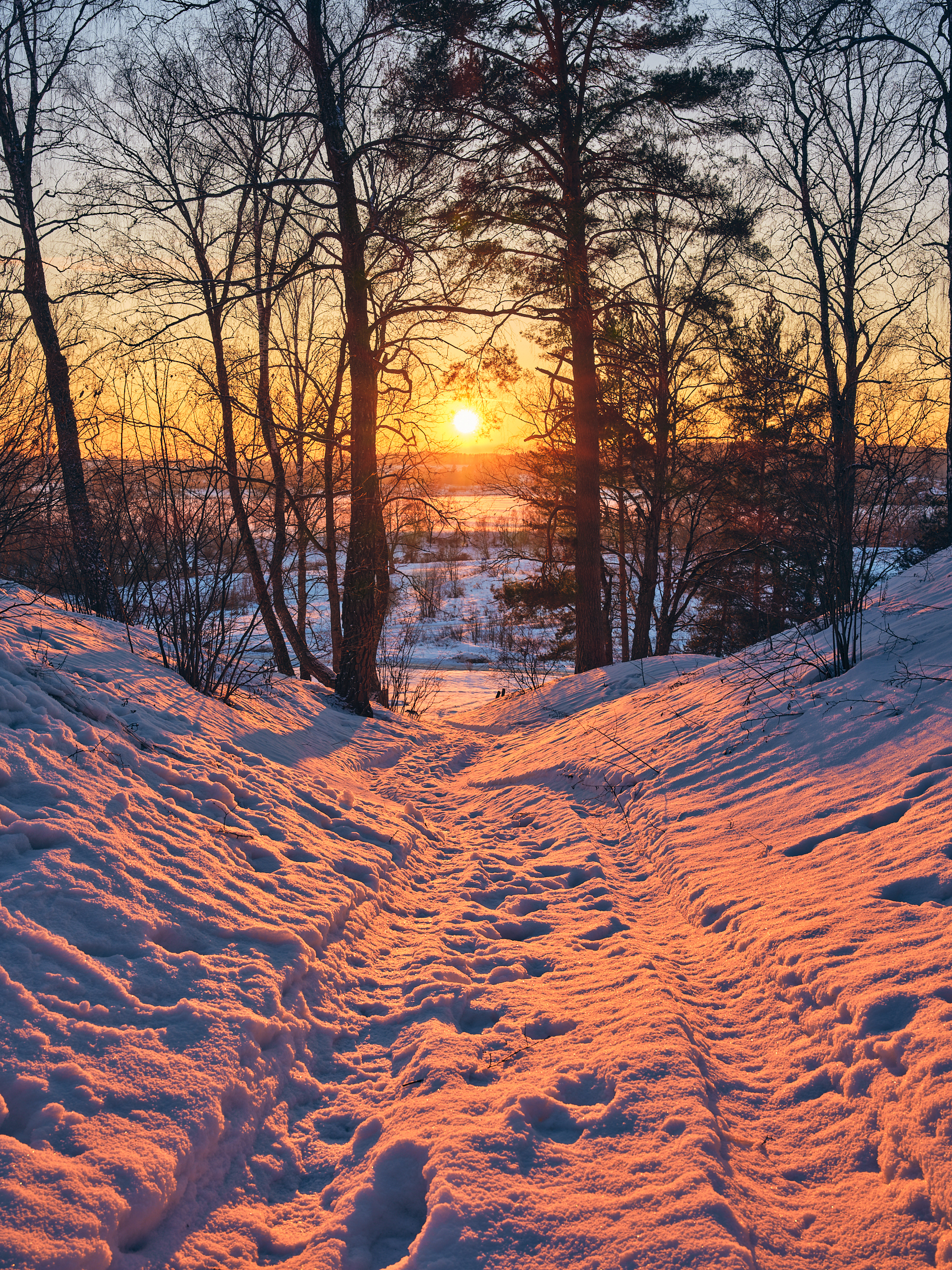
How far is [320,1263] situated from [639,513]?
16336mm

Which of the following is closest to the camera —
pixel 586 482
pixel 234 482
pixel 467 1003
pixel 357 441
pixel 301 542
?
pixel 467 1003

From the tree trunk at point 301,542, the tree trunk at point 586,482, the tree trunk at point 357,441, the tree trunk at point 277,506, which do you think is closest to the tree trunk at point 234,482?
the tree trunk at point 277,506

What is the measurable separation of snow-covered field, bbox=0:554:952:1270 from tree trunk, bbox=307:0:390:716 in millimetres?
4044

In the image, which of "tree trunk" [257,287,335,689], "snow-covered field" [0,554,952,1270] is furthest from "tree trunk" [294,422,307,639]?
"snow-covered field" [0,554,952,1270]

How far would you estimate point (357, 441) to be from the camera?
349 inches

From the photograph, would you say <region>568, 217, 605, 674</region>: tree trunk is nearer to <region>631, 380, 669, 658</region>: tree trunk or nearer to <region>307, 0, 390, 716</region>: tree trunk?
<region>307, 0, 390, 716</region>: tree trunk

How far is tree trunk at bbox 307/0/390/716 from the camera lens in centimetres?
823

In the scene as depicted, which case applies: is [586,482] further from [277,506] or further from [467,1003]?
[467,1003]

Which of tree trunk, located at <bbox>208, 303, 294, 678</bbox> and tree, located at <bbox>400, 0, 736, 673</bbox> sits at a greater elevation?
tree, located at <bbox>400, 0, 736, 673</bbox>

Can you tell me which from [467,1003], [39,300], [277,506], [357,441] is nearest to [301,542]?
[277,506]

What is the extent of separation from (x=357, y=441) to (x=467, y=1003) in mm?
7367

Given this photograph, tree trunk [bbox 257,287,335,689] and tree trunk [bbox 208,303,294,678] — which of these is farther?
tree trunk [bbox 257,287,335,689]

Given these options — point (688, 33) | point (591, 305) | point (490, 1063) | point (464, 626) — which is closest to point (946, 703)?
point (490, 1063)

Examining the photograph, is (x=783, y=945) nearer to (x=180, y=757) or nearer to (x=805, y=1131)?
(x=805, y=1131)
